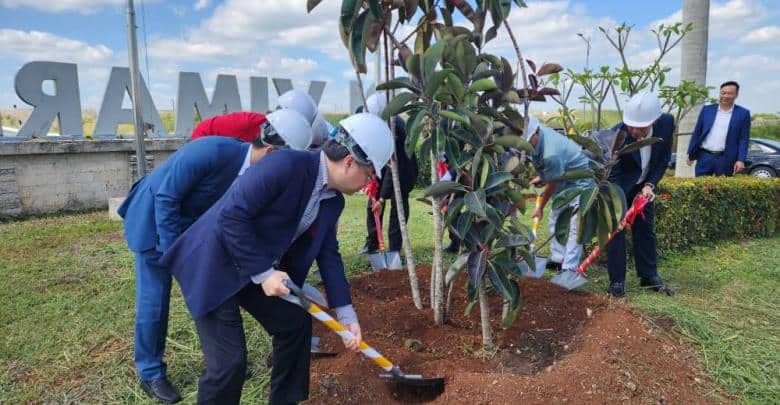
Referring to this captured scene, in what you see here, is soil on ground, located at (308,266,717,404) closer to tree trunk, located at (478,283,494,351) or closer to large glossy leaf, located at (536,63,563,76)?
tree trunk, located at (478,283,494,351)

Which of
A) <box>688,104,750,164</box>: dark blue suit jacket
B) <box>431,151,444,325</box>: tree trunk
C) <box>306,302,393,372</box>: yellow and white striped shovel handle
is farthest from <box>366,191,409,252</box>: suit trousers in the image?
<box>688,104,750,164</box>: dark blue suit jacket

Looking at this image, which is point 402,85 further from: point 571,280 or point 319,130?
point 571,280

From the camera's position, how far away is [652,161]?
4.03 m

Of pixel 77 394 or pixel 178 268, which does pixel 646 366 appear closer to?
pixel 178 268

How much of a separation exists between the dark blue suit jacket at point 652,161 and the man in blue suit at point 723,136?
7.71 ft

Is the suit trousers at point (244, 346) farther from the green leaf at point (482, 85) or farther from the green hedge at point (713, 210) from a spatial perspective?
the green hedge at point (713, 210)

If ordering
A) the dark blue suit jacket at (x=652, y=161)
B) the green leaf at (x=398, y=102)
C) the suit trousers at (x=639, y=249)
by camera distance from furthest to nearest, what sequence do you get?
the suit trousers at (x=639, y=249) → the dark blue suit jacket at (x=652, y=161) → the green leaf at (x=398, y=102)

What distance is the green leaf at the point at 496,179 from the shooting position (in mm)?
2625

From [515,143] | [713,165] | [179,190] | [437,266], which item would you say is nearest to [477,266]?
[437,266]

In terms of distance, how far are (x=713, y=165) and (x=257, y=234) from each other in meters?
6.12

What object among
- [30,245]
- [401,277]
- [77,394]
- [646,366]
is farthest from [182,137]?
[646,366]

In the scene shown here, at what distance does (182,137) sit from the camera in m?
10.6

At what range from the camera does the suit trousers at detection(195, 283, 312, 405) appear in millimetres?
2094

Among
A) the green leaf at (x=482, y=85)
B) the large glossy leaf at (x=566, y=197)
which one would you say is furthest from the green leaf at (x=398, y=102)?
the large glossy leaf at (x=566, y=197)
